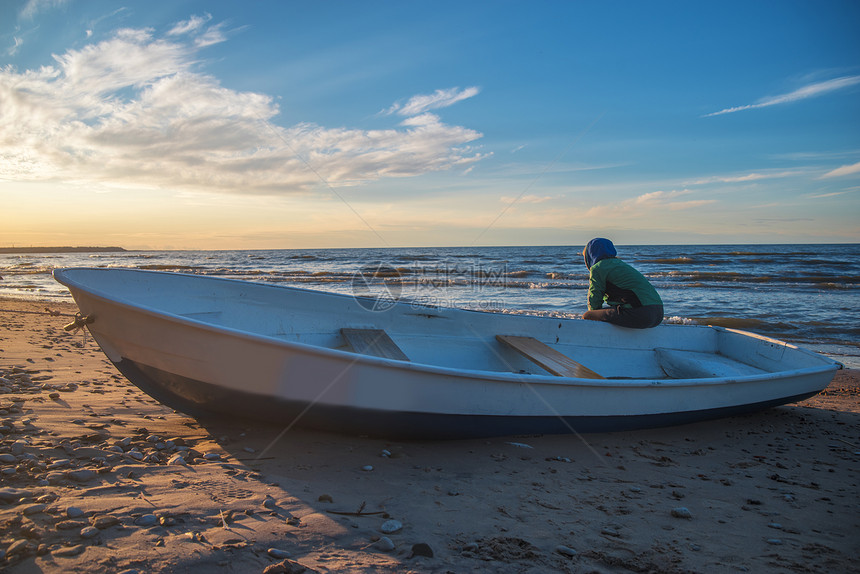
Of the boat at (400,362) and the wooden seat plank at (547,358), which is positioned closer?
the boat at (400,362)

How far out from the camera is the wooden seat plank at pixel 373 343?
417cm

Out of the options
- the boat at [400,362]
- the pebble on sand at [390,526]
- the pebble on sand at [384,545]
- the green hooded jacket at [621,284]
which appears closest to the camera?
the pebble on sand at [384,545]

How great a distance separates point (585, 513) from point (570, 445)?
1.15 metres

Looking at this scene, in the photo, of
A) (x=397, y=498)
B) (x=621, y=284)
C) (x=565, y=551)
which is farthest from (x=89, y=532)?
(x=621, y=284)

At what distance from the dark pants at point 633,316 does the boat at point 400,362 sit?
0.12m

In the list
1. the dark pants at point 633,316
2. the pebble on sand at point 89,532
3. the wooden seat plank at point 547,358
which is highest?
the dark pants at point 633,316

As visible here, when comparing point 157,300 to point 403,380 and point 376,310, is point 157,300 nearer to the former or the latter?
point 376,310

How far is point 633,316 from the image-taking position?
551 centimetres

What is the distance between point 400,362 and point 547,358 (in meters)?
1.92

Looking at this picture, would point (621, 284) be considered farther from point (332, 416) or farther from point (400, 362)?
point (332, 416)

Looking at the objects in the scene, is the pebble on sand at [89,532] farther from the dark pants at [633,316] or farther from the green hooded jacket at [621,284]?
the dark pants at [633,316]

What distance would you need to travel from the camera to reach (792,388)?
4.75m

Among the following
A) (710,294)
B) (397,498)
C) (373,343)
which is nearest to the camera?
(397,498)

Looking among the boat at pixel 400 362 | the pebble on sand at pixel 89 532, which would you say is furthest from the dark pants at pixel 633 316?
the pebble on sand at pixel 89 532
